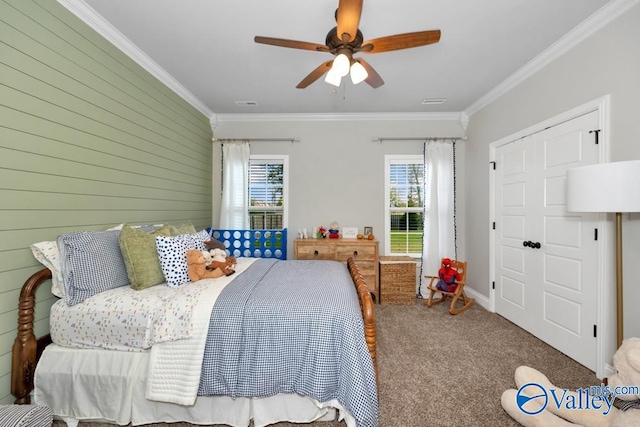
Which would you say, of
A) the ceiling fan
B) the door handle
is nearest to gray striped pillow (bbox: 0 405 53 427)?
the ceiling fan

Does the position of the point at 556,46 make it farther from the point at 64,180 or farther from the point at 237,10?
the point at 64,180

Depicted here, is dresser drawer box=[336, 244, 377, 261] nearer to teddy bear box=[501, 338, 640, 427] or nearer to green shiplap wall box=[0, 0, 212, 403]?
teddy bear box=[501, 338, 640, 427]

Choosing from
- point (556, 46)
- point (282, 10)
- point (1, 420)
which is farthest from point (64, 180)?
point (556, 46)

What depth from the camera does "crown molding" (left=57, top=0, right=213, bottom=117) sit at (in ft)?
6.40

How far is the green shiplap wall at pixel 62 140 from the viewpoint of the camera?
1578mm

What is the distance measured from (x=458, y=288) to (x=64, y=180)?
4145 millimetres

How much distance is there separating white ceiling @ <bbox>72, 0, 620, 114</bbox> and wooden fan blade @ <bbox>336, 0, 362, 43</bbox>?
1.46 feet

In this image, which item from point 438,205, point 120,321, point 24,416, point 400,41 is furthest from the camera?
point 438,205

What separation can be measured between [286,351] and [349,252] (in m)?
2.34

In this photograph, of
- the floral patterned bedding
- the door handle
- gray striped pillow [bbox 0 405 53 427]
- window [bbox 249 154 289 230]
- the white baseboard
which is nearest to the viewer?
gray striped pillow [bbox 0 405 53 427]

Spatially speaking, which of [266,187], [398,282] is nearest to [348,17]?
[266,187]

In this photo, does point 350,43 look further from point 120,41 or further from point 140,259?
point 140,259

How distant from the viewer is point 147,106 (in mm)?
2705

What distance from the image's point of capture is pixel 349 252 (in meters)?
3.73
